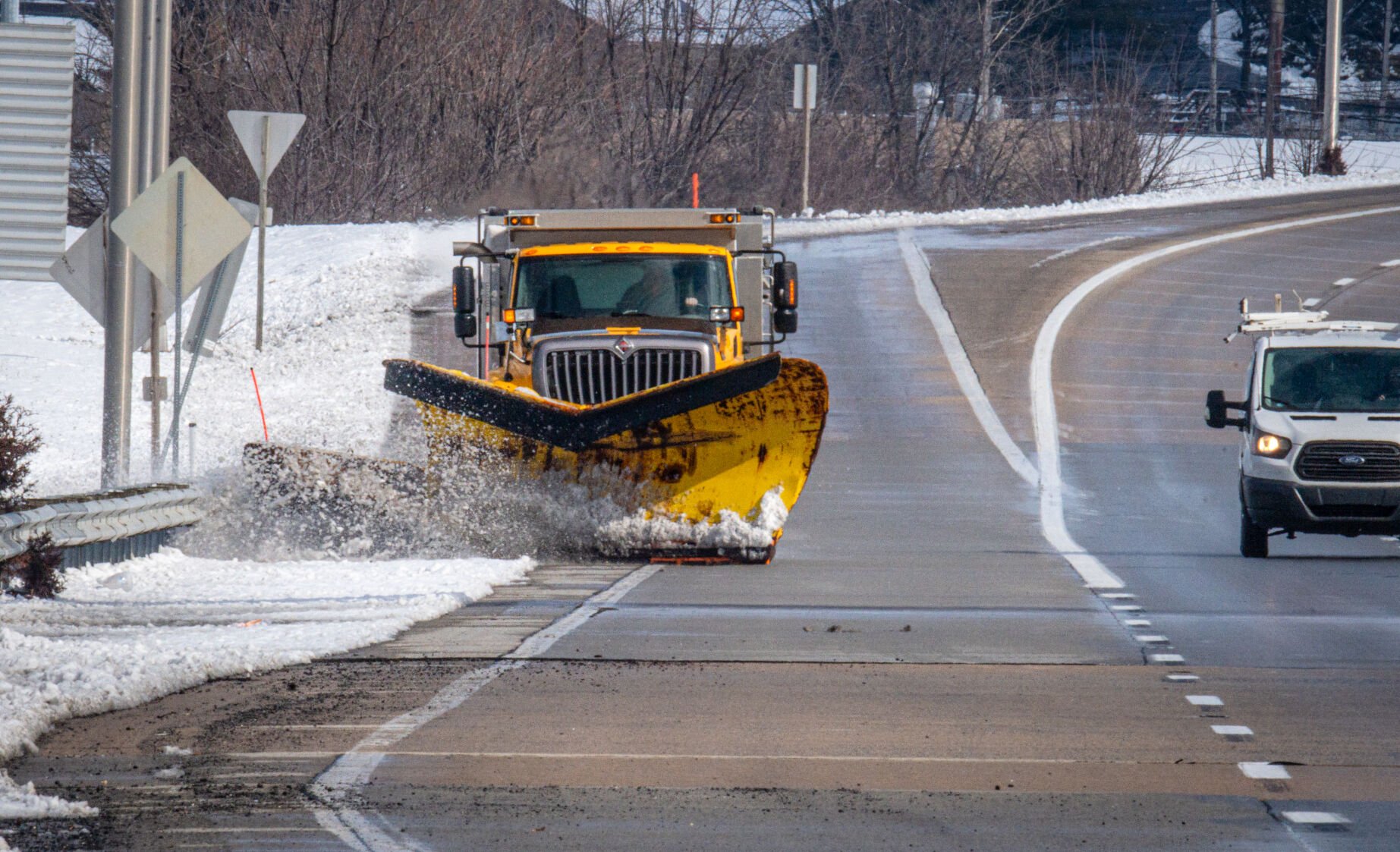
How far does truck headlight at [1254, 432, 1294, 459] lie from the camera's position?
15516 mm

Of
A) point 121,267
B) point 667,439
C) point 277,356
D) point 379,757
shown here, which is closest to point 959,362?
point 277,356

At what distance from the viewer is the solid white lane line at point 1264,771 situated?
6746mm

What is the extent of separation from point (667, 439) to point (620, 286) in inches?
105

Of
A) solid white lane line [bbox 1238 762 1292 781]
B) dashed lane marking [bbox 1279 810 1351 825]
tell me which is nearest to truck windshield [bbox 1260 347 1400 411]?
solid white lane line [bbox 1238 762 1292 781]

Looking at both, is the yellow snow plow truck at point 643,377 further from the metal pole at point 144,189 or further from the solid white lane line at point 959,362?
the solid white lane line at point 959,362

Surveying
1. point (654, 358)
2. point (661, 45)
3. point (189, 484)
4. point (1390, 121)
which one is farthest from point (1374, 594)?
point (1390, 121)

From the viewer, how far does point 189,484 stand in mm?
14008

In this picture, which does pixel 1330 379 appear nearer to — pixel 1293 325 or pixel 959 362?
pixel 1293 325

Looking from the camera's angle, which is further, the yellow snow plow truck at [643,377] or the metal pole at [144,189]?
the metal pole at [144,189]

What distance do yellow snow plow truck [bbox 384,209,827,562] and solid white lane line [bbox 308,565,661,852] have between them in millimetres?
2803

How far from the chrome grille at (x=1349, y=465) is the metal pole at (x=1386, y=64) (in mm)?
62655

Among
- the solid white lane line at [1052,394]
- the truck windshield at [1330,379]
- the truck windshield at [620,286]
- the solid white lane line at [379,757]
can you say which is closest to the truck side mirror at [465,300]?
the truck windshield at [620,286]

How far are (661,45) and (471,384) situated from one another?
1505 inches

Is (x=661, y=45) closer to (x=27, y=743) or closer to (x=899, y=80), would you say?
(x=899, y=80)
